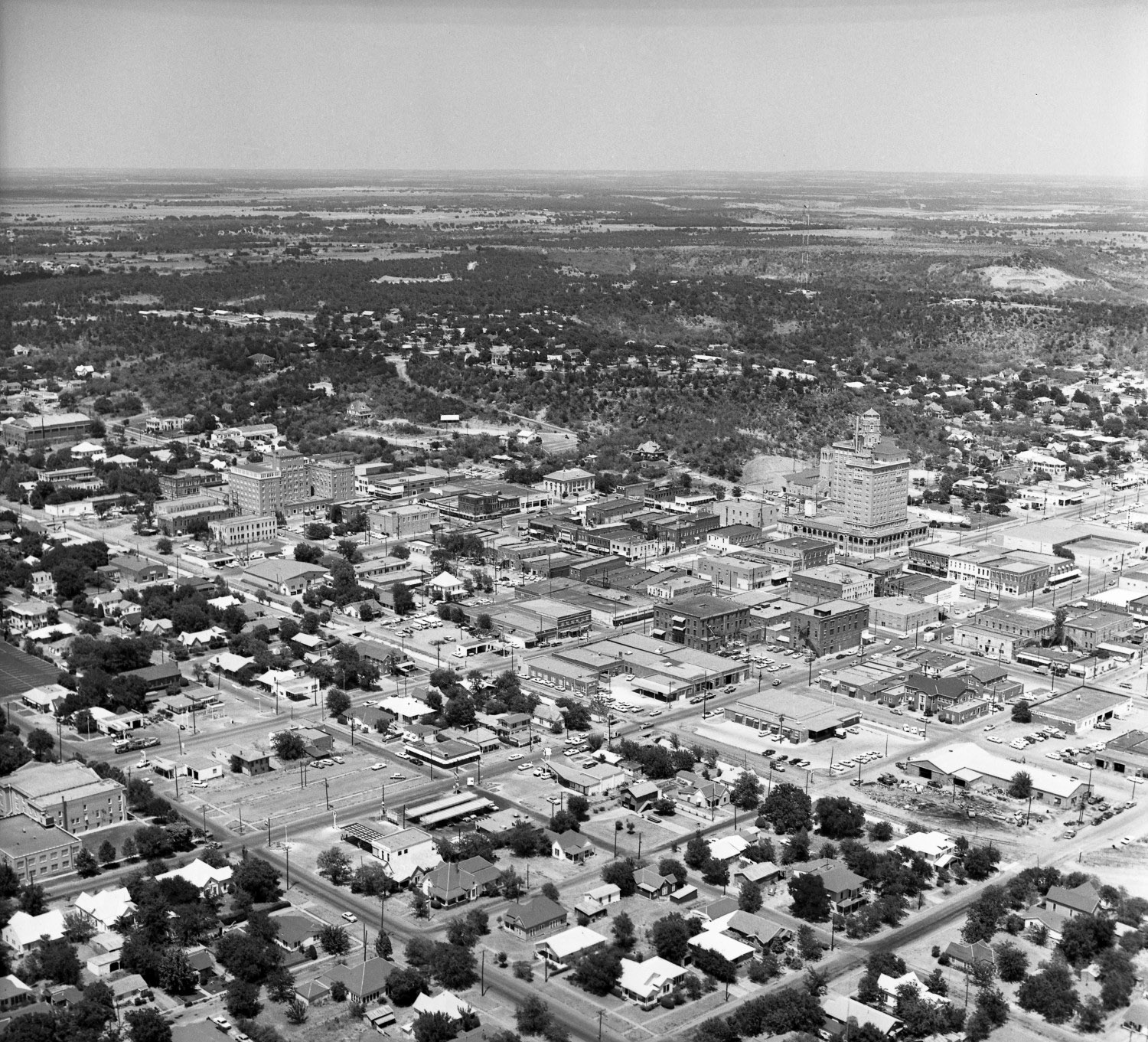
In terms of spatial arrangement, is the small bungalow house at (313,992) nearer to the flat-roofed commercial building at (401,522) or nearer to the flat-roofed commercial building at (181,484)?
the flat-roofed commercial building at (401,522)

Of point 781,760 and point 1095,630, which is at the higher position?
point 1095,630

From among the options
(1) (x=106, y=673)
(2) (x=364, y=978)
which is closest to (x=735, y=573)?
(1) (x=106, y=673)

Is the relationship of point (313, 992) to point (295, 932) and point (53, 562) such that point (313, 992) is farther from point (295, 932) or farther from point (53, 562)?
point (53, 562)

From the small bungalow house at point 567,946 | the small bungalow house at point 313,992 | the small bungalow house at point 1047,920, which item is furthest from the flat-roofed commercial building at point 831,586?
the small bungalow house at point 313,992

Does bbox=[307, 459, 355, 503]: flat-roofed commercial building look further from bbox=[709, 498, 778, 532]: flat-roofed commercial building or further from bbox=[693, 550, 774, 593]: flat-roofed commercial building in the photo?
bbox=[693, 550, 774, 593]: flat-roofed commercial building

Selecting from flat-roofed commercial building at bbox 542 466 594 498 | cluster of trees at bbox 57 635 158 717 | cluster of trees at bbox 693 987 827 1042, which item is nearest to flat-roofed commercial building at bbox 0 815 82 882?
cluster of trees at bbox 57 635 158 717

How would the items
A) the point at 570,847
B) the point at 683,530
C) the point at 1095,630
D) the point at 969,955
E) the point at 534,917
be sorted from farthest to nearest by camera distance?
1. the point at 683,530
2. the point at 1095,630
3. the point at 570,847
4. the point at 534,917
5. the point at 969,955

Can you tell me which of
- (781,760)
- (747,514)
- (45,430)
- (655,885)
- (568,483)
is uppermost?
(45,430)

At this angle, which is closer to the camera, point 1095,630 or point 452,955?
point 452,955
